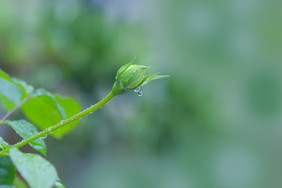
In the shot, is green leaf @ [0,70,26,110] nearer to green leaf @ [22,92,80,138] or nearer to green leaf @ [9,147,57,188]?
green leaf @ [22,92,80,138]

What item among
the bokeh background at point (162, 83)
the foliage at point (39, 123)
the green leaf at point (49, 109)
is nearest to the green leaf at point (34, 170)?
the foliage at point (39, 123)

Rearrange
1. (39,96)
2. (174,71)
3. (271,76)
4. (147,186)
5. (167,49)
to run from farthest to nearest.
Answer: (271,76)
(167,49)
(147,186)
(174,71)
(39,96)

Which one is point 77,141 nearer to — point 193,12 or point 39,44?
point 39,44

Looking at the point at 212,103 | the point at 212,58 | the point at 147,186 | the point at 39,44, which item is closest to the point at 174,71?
the point at 212,103

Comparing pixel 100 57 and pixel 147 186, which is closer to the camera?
pixel 100 57

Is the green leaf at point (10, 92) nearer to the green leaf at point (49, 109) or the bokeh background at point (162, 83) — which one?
the green leaf at point (49, 109)

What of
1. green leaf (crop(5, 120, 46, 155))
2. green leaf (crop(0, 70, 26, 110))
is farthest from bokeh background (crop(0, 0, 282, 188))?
green leaf (crop(5, 120, 46, 155))
